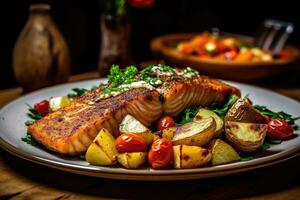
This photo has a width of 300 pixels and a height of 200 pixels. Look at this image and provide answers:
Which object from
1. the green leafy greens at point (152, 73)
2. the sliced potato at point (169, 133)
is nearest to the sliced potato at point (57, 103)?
the green leafy greens at point (152, 73)

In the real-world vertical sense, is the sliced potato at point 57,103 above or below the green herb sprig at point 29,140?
above

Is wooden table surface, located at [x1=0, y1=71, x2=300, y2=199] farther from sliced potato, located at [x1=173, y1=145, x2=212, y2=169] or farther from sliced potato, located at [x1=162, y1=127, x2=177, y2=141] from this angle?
sliced potato, located at [x1=162, y1=127, x2=177, y2=141]

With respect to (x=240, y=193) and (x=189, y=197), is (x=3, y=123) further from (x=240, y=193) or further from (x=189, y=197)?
(x=240, y=193)

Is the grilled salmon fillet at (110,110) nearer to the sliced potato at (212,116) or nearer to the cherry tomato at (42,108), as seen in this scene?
the sliced potato at (212,116)

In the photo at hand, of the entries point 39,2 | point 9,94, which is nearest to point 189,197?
point 9,94

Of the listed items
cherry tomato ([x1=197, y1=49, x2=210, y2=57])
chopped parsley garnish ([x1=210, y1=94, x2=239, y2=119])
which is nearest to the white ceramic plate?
chopped parsley garnish ([x1=210, y1=94, x2=239, y2=119])

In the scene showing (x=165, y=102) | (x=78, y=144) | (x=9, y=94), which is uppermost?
(x=165, y=102)
